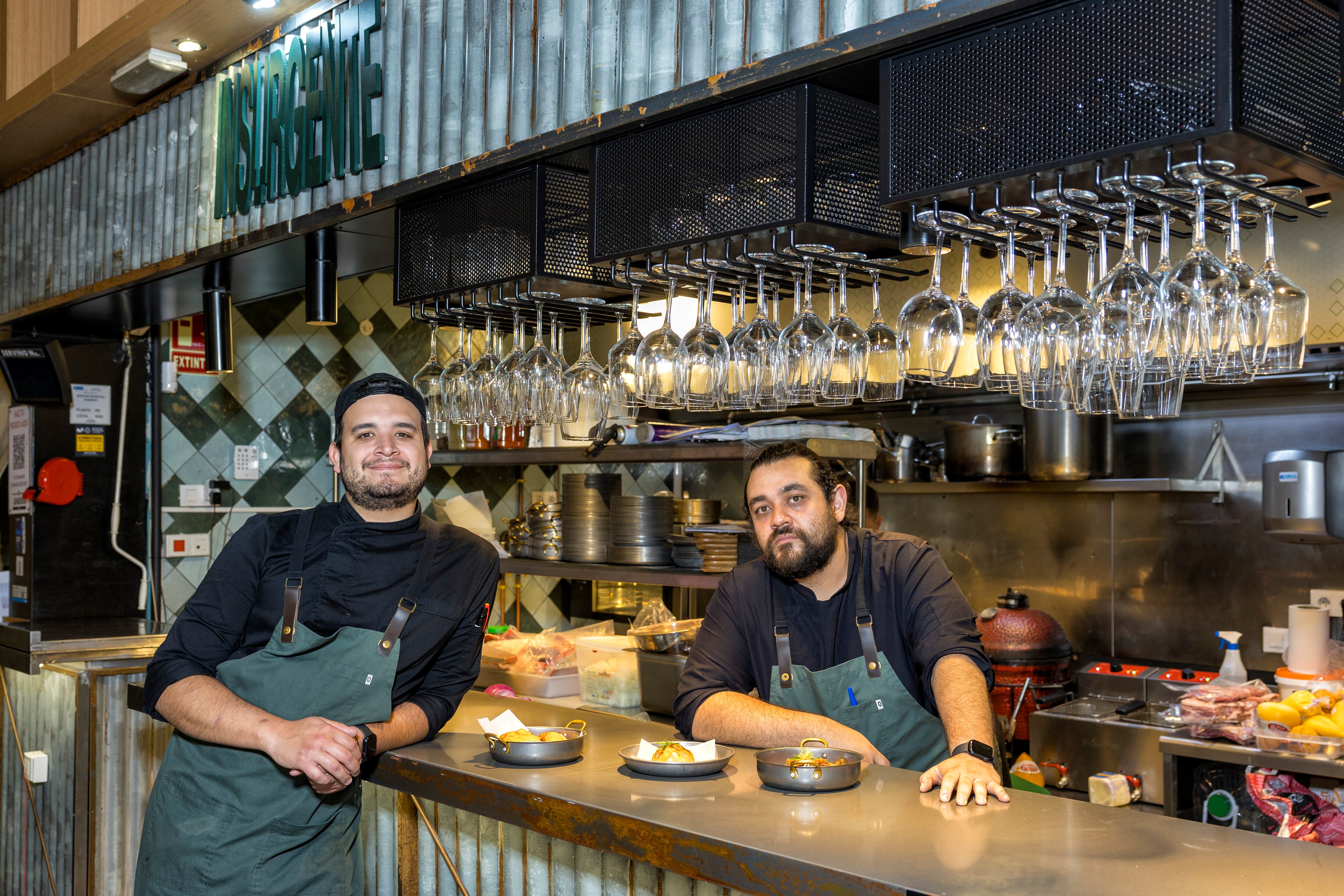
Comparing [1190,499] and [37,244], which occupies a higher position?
[37,244]

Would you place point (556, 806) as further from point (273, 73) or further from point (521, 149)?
point (273, 73)

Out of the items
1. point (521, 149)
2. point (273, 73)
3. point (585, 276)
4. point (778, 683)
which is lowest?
point (778, 683)

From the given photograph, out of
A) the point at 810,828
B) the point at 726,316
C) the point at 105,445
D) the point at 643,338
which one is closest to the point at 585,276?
the point at 643,338

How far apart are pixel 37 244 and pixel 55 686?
175 centimetres

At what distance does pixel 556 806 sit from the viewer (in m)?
2.05

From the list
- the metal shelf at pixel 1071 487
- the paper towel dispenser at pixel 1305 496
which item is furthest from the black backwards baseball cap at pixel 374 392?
the paper towel dispenser at pixel 1305 496

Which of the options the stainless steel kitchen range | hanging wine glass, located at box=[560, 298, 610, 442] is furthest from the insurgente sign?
hanging wine glass, located at box=[560, 298, 610, 442]

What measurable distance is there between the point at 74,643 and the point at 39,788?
588 mm

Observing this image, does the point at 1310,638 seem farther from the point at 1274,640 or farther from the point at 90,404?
the point at 90,404

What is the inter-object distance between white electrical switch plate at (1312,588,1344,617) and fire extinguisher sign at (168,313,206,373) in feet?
16.3

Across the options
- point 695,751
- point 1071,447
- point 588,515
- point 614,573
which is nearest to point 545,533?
point 588,515

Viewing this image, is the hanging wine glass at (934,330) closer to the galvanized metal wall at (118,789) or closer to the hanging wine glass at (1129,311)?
the hanging wine glass at (1129,311)

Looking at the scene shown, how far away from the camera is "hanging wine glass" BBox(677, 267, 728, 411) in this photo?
243 centimetres

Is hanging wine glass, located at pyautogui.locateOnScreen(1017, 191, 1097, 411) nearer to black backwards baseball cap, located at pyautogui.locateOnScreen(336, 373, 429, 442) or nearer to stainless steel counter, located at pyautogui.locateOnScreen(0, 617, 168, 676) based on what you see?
black backwards baseball cap, located at pyautogui.locateOnScreen(336, 373, 429, 442)
